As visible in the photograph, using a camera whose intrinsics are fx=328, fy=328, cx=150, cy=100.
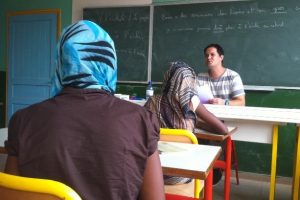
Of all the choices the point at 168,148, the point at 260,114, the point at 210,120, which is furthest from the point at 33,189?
the point at 260,114

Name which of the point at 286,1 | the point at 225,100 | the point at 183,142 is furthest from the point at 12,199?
the point at 286,1

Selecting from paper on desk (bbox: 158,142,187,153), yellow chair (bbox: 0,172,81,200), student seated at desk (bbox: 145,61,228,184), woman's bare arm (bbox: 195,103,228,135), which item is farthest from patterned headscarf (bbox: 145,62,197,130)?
yellow chair (bbox: 0,172,81,200)

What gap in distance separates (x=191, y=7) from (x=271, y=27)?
974 millimetres

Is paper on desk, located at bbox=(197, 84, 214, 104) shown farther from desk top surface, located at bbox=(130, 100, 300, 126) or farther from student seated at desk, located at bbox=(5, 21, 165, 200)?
student seated at desk, located at bbox=(5, 21, 165, 200)

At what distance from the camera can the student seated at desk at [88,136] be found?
88 centimetres

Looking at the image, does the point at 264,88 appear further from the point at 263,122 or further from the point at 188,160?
the point at 188,160

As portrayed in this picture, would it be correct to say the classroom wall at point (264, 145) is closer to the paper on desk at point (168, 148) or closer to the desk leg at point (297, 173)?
the desk leg at point (297, 173)

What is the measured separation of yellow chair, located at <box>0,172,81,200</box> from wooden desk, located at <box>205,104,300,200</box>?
2.09m

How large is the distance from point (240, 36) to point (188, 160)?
277cm

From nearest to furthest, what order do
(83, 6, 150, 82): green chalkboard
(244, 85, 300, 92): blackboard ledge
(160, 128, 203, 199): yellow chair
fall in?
(160, 128, 203, 199): yellow chair → (244, 85, 300, 92): blackboard ledge → (83, 6, 150, 82): green chalkboard

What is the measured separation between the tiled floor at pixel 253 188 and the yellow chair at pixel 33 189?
261cm

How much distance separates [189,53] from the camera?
4059 millimetres

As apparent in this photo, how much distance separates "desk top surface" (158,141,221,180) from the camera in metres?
1.23

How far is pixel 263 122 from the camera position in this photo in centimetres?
268
